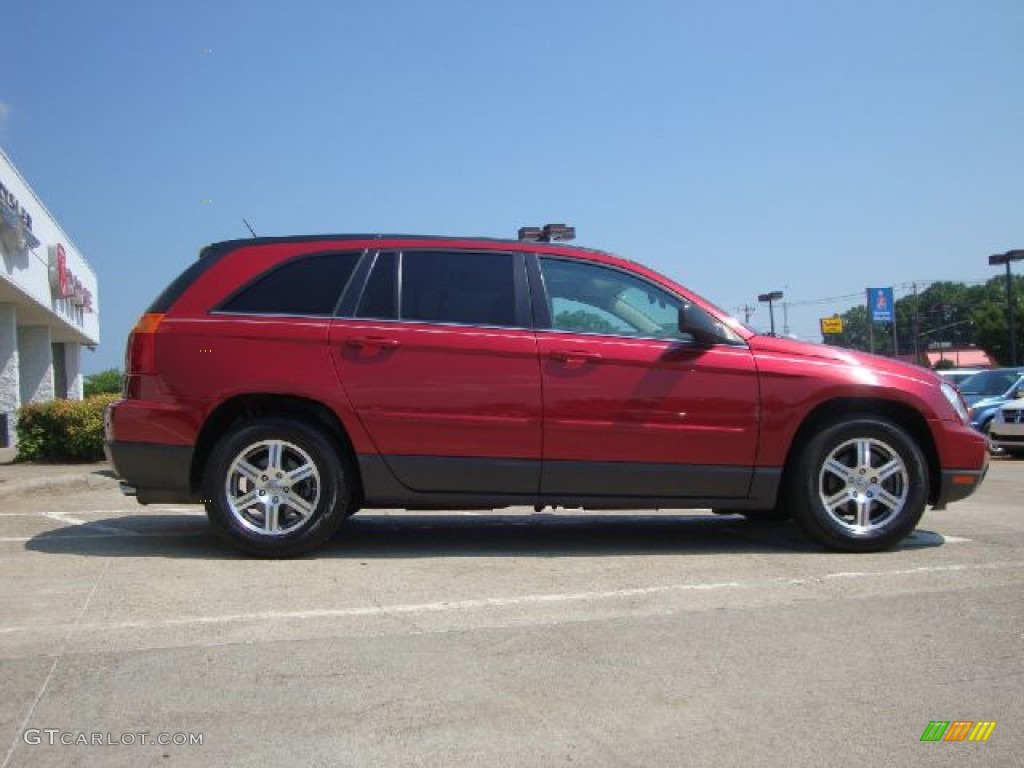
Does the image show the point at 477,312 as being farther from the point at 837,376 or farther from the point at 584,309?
the point at 837,376

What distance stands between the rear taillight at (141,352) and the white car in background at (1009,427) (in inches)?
615

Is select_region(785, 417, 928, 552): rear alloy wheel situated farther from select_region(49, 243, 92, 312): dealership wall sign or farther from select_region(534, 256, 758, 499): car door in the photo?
select_region(49, 243, 92, 312): dealership wall sign

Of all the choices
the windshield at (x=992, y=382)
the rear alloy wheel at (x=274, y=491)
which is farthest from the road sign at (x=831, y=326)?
the rear alloy wheel at (x=274, y=491)

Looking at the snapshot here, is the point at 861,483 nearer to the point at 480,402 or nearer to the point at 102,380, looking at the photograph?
the point at 480,402

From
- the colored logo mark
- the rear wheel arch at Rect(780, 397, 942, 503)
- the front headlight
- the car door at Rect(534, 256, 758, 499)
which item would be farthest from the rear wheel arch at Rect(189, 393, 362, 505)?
the front headlight

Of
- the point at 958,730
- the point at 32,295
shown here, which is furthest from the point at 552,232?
the point at 32,295

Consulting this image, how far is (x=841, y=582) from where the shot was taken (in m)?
4.92

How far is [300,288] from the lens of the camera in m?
5.54

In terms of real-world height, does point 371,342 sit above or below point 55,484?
above

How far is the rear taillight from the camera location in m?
5.39

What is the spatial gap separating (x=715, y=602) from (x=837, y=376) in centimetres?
179

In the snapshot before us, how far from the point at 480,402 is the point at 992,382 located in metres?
16.8

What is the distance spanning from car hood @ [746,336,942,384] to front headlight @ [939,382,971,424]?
8 centimetres

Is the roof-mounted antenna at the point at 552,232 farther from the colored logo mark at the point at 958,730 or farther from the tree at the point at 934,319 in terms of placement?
the tree at the point at 934,319
